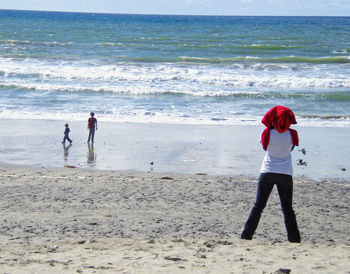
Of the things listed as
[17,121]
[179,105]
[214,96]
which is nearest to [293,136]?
[17,121]

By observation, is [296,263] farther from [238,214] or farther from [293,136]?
[238,214]

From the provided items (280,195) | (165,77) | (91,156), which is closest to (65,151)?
(91,156)

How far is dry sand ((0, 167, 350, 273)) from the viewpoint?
562cm

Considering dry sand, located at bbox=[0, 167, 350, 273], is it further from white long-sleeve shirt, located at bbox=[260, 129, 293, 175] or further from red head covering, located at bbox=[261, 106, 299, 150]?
red head covering, located at bbox=[261, 106, 299, 150]

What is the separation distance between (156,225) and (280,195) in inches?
81.6

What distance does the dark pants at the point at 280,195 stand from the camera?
20.8 ft

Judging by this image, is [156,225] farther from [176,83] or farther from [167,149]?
[176,83]

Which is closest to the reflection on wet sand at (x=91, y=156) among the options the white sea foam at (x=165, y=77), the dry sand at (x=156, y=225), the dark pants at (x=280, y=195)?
the dry sand at (x=156, y=225)

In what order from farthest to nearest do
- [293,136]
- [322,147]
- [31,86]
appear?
[31,86]
[322,147]
[293,136]

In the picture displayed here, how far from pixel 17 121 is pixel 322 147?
9.93 m


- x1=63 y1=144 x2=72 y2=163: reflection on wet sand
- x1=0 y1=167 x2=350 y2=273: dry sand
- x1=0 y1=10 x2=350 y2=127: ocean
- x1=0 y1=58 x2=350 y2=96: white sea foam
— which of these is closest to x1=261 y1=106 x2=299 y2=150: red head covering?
x1=0 y1=167 x2=350 y2=273: dry sand

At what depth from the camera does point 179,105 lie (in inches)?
885

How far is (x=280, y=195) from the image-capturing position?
6.44 m

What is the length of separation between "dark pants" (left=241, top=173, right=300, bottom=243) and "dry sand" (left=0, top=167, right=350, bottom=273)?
0.80 ft
